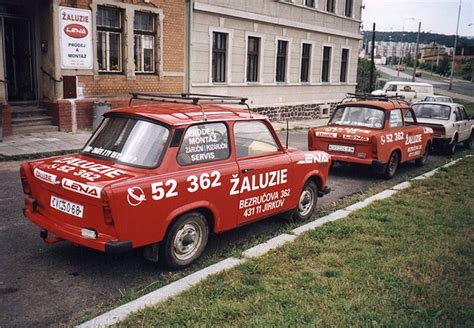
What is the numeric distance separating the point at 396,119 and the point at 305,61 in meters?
15.2

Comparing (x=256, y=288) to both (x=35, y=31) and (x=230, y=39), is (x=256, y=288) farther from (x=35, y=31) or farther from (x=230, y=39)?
(x=230, y=39)

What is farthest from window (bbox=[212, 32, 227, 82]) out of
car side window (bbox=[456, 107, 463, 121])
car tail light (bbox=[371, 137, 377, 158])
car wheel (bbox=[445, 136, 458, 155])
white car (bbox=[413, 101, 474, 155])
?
car tail light (bbox=[371, 137, 377, 158])

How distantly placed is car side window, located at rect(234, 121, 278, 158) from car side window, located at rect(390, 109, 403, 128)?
5.17 meters

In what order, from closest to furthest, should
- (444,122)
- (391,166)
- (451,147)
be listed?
(391,166) → (444,122) → (451,147)

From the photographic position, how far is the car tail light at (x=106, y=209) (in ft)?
14.4

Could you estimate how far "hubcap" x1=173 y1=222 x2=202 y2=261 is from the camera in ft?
Answer: 16.9

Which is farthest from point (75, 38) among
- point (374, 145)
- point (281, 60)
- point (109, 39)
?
point (281, 60)

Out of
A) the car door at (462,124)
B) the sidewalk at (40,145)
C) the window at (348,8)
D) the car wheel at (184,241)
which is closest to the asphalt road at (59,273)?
the car wheel at (184,241)

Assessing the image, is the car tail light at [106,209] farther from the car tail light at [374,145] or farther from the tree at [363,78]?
the tree at [363,78]

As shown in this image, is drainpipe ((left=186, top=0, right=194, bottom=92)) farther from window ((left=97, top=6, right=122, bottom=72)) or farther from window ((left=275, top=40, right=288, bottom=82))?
window ((left=275, top=40, right=288, bottom=82))

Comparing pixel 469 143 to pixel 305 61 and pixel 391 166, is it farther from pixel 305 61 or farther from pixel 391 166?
pixel 305 61

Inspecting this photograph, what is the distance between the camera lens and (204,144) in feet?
18.0

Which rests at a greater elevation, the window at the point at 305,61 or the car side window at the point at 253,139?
the window at the point at 305,61

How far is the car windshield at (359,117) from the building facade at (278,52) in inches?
323
